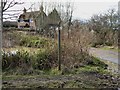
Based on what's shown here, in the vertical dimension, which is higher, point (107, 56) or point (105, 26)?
point (105, 26)

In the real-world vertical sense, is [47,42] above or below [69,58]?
above

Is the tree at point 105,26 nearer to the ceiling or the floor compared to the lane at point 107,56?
nearer to the ceiling

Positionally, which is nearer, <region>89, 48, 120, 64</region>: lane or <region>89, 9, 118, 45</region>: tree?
<region>89, 48, 120, 64</region>: lane

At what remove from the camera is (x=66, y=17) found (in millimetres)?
16281

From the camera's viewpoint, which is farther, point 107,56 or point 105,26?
point 105,26

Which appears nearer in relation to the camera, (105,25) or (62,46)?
(62,46)

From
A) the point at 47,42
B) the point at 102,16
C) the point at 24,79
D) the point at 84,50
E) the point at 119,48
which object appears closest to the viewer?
the point at 24,79

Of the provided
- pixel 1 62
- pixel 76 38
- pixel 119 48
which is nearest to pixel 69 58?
pixel 76 38

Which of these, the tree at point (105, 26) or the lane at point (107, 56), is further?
the tree at point (105, 26)

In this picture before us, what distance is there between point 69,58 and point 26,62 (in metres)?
1.65

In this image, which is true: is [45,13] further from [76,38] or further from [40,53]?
[40,53]

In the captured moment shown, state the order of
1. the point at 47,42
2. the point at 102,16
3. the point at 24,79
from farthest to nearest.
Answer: the point at 102,16 < the point at 47,42 < the point at 24,79

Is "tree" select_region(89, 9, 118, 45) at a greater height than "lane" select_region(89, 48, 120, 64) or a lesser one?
greater

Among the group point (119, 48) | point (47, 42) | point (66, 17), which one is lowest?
point (119, 48)
